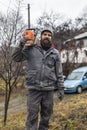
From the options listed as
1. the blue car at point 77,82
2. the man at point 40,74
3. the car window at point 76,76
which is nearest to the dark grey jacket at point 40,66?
the man at point 40,74

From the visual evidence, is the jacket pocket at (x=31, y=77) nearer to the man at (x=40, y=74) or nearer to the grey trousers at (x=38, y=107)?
the man at (x=40, y=74)

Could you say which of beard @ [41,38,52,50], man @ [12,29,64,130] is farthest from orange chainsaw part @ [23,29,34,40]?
beard @ [41,38,52,50]

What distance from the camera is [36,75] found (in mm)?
4586

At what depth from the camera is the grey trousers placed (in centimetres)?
467

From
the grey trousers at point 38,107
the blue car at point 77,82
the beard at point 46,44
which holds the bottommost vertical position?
the blue car at point 77,82

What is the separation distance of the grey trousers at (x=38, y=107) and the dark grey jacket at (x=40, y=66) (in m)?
0.13

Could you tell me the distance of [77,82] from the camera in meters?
19.5

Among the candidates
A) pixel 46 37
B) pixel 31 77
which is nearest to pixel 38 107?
pixel 31 77

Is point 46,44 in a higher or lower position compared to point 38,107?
higher

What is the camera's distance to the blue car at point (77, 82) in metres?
18.9

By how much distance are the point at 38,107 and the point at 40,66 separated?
0.70 m

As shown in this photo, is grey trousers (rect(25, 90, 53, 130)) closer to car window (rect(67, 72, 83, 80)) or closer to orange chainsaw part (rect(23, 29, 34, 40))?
orange chainsaw part (rect(23, 29, 34, 40))

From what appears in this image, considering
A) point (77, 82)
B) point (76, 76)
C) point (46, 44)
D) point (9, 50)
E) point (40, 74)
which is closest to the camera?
point (40, 74)

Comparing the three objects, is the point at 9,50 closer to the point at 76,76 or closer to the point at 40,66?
the point at 40,66
